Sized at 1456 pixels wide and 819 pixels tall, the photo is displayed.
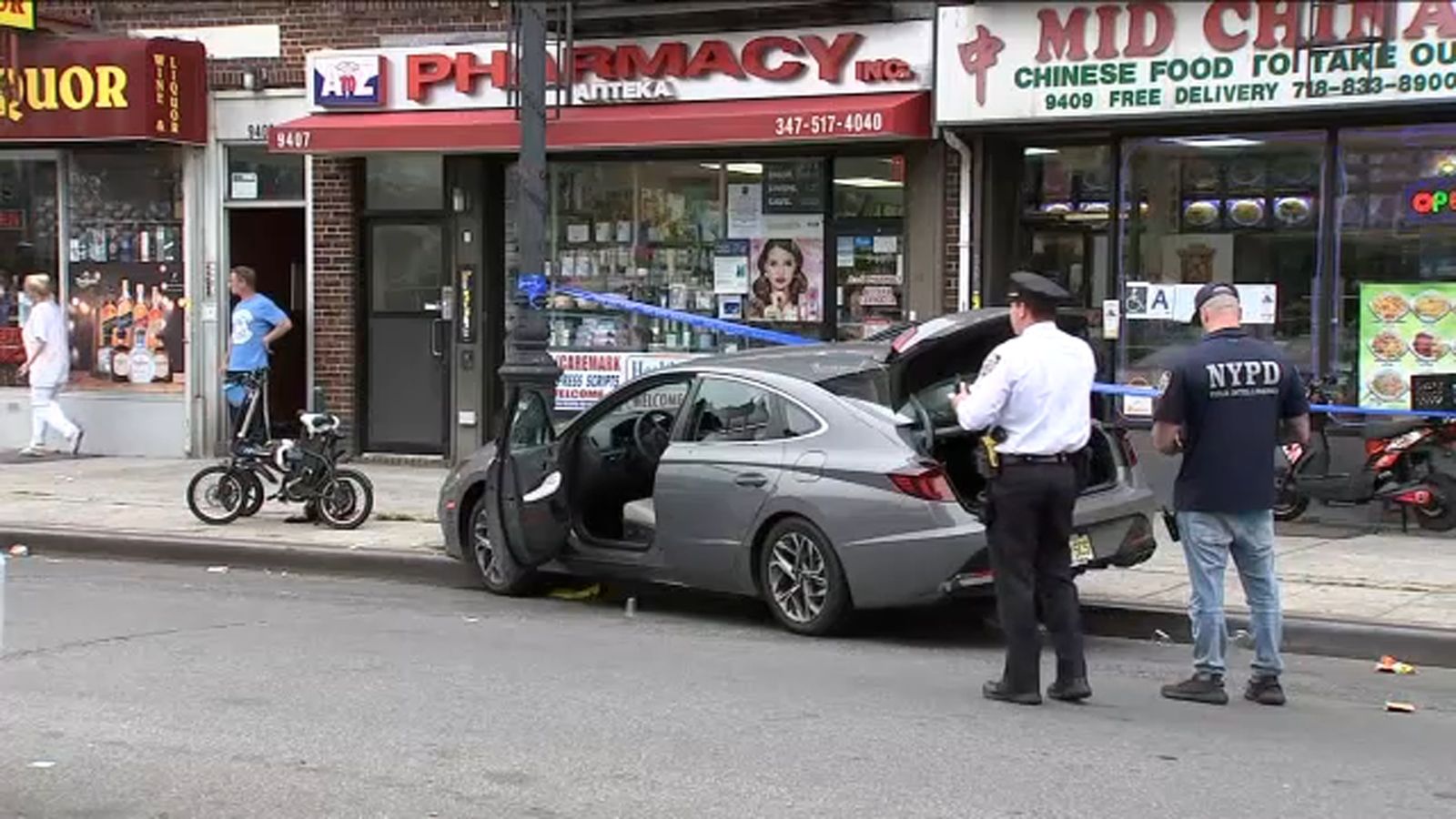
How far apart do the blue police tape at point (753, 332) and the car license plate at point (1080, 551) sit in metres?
3.55

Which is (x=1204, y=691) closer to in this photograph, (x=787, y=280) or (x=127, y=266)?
(x=787, y=280)

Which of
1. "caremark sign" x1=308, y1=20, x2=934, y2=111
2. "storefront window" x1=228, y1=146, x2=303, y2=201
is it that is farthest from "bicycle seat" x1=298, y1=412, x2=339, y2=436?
"storefront window" x1=228, y1=146, x2=303, y2=201

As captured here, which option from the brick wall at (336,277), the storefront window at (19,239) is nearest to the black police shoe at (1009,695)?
the brick wall at (336,277)

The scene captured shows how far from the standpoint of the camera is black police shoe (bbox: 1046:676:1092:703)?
6.79 meters

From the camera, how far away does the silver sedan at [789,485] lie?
7832 mm

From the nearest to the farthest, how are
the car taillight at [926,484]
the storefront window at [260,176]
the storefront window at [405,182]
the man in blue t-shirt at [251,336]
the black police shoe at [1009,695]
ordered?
the black police shoe at [1009,695]
the car taillight at [926,484]
the man in blue t-shirt at [251,336]
the storefront window at [405,182]
the storefront window at [260,176]

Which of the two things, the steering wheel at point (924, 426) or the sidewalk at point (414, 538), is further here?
the sidewalk at point (414, 538)

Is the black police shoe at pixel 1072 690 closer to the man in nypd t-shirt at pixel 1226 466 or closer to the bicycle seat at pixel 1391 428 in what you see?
the man in nypd t-shirt at pixel 1226 466

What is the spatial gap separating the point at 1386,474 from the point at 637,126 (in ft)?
21.2

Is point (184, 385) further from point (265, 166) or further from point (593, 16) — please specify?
point (593, 16)

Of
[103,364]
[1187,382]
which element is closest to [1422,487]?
[1187,382]

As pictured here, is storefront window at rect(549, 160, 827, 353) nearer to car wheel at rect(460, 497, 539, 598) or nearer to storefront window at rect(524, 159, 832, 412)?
storefront window at rect(524, 159, 832, 412)

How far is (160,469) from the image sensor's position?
1500cm

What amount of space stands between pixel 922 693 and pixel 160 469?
10162mm
